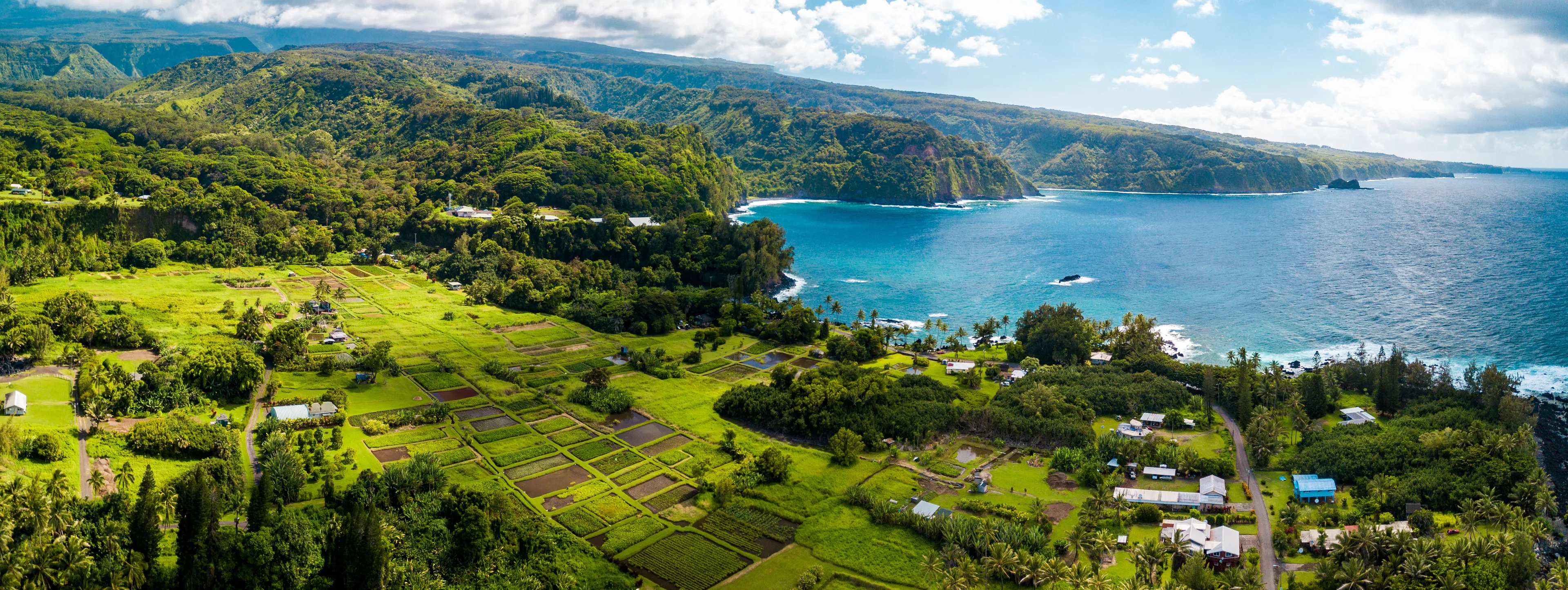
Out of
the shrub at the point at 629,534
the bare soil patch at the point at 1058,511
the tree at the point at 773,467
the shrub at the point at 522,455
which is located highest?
the bare soil patch at the point at 1058,511

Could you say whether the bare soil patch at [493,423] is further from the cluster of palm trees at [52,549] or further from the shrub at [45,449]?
the cluster of palm trees at [52,549]

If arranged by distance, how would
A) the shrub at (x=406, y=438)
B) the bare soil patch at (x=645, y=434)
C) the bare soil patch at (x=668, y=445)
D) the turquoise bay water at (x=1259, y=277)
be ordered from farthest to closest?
1. the turquoise bay water at (x=1259, y=277)
2. the bare soil patch at (x=645, y=434)
3. the bare soil patch at (x=668, y=445)
4. the shrub at (x=406, y=438)

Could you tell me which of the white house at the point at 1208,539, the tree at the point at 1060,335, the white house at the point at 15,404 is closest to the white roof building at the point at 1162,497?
the white house at the point at 1208,539

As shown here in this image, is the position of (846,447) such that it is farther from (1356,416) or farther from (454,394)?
(1356,416)

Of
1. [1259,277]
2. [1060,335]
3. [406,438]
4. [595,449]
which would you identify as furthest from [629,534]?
[1259,277]

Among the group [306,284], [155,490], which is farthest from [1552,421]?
[306,284]

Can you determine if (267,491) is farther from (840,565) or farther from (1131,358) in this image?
(1131,358)

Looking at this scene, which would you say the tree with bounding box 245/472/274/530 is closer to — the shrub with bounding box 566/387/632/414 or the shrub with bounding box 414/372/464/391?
the shrub with bounding box 414/372/464/391
